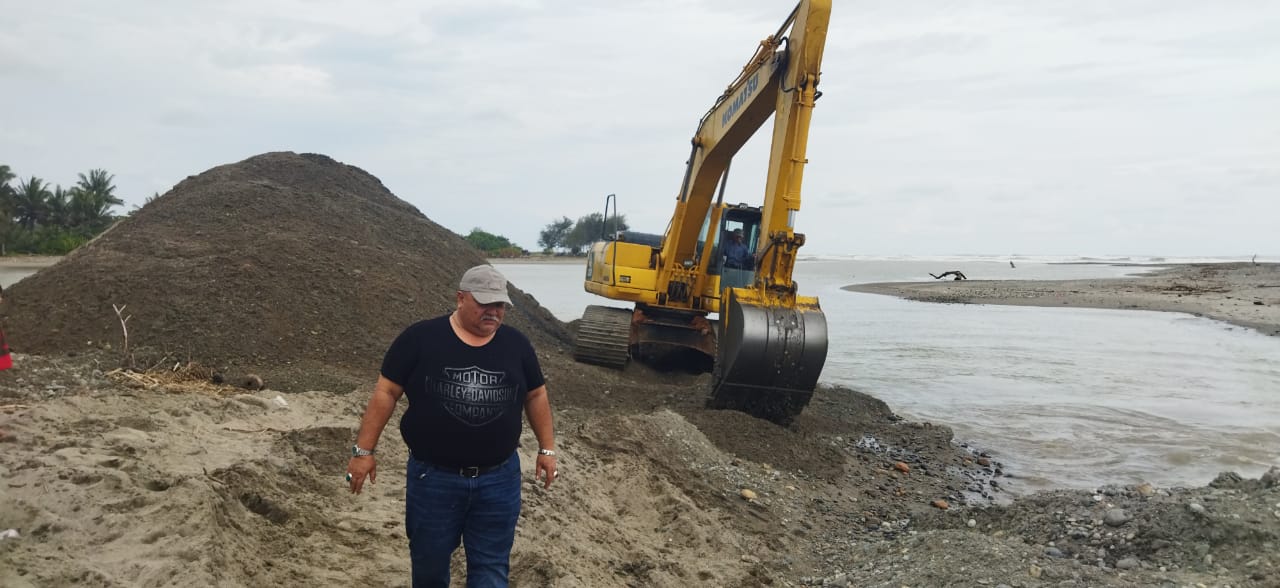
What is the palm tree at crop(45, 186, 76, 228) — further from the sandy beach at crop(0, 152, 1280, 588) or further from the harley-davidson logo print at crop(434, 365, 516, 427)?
the harley-davidson logo print at crop(434, 365, 516, 427)

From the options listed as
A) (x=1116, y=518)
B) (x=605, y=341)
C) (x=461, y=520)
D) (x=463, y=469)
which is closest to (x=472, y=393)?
(x=463, y=469)

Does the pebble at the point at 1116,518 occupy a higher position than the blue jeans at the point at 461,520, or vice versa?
the blue jeans at the point at 461,520

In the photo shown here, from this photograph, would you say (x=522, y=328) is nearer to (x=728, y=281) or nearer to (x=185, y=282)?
(x=728, y=281)

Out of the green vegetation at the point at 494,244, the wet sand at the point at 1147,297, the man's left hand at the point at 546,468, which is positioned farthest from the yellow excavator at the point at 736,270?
the green vegetation at the point at 494,244

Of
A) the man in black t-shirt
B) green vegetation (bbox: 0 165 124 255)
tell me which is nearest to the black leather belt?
the man in black t-shirt

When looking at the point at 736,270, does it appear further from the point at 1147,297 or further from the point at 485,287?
the point at 1147,297

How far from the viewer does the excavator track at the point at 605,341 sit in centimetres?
1246

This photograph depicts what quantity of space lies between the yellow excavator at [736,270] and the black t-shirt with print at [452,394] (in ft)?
15.5

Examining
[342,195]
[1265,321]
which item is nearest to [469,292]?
[342,195]

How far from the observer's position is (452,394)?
334 centimetres

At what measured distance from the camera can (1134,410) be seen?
1112 centimetres

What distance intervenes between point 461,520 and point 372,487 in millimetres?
2355

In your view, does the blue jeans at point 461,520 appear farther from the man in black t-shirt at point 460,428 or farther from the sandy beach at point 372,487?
the sandy beach at point 372,487

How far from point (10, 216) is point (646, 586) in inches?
1879
